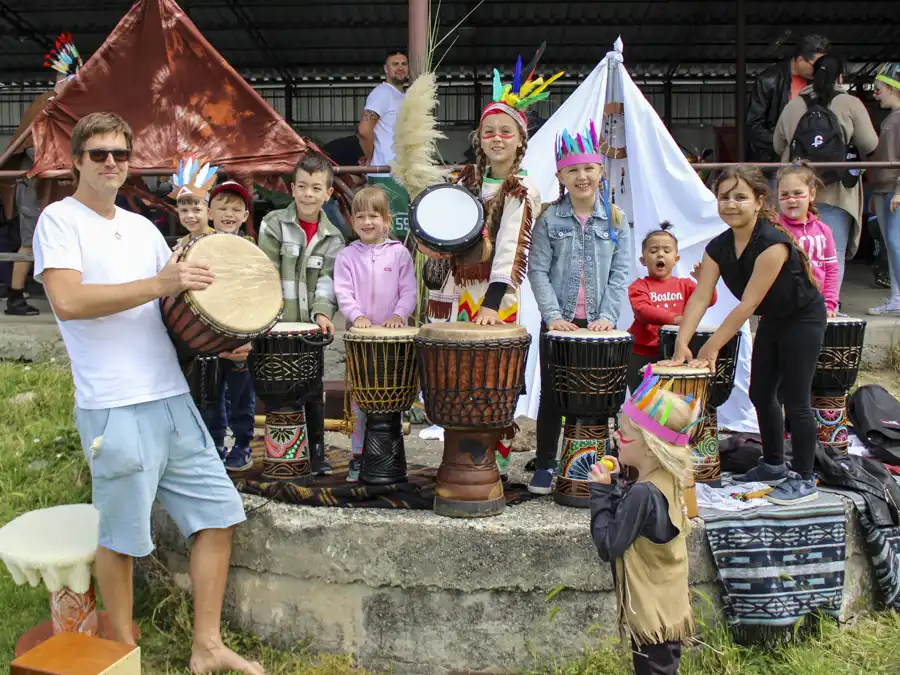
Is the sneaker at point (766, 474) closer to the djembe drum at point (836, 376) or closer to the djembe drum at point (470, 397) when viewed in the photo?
the djembe drum at point (836, 376)

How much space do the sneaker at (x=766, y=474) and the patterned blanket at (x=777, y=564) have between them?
0.94 ft

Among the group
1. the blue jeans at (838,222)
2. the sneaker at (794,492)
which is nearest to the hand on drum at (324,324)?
the sneaker at (794,492)

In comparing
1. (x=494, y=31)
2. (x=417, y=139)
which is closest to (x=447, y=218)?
Answer: (x=417, y=139)

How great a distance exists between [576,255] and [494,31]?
7562 mm

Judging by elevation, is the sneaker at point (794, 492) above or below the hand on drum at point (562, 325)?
below

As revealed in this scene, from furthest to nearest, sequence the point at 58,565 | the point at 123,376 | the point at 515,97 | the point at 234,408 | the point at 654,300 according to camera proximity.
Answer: the point at 654,300 < the point at 234,408 < the point at 515,97 < the point at 58,565 < the point at 123,376

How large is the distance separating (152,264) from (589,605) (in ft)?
6.77

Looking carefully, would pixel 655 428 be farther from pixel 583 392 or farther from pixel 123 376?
pixel 123 376

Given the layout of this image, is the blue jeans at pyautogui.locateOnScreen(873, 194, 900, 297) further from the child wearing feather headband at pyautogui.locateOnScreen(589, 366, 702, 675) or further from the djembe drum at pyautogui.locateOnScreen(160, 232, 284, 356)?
the djembe drum at pyautogui.locateOnScreen(160, 232, 284, 356)

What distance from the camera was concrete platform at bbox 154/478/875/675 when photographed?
3.36 metres

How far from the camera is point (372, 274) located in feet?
13.4

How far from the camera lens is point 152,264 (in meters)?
3.23

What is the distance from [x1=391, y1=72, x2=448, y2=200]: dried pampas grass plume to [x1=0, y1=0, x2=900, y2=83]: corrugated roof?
17.9ft

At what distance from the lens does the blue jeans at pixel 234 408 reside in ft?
14.1
